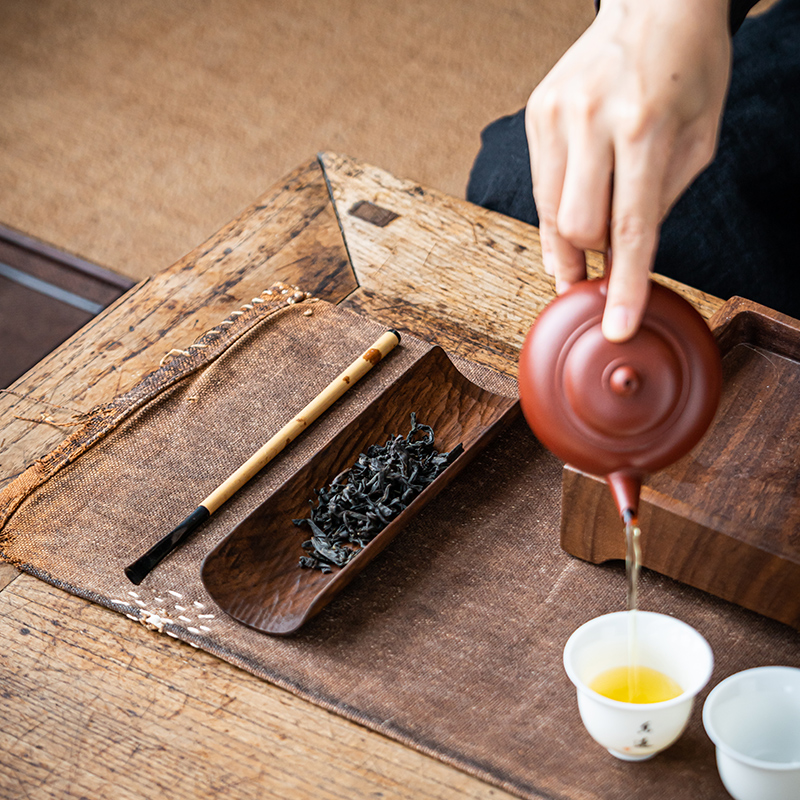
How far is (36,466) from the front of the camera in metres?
1.06

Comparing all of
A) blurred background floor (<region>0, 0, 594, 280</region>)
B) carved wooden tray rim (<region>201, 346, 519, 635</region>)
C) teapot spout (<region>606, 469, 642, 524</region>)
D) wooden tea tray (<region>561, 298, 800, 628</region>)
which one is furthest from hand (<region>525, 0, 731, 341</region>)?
blurred background floor (<region>0, 0, 594, 280</region>)

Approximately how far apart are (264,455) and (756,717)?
570mm

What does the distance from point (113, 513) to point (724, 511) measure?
2.09 ft

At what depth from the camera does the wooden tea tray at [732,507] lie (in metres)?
0.83

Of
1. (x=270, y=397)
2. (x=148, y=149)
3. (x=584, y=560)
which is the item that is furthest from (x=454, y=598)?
(x=148, y=149)

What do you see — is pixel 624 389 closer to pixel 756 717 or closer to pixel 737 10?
pixel 756 717

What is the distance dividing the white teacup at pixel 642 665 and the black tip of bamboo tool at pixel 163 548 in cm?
43

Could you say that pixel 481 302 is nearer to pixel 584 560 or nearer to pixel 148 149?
pixel 584 560

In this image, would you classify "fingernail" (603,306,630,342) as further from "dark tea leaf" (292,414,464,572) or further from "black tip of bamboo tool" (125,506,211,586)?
"black tip of bamboo tool" (125,506,211,586)

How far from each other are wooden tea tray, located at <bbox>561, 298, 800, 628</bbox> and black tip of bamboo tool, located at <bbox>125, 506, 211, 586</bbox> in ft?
1.26

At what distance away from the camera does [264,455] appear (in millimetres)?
1056

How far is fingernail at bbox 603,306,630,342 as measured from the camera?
66cm

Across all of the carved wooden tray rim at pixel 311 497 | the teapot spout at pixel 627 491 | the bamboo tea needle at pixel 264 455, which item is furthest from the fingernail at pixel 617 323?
the bamboo tea needle at pixel 264 455

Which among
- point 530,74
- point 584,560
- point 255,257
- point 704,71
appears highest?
point 704,71
